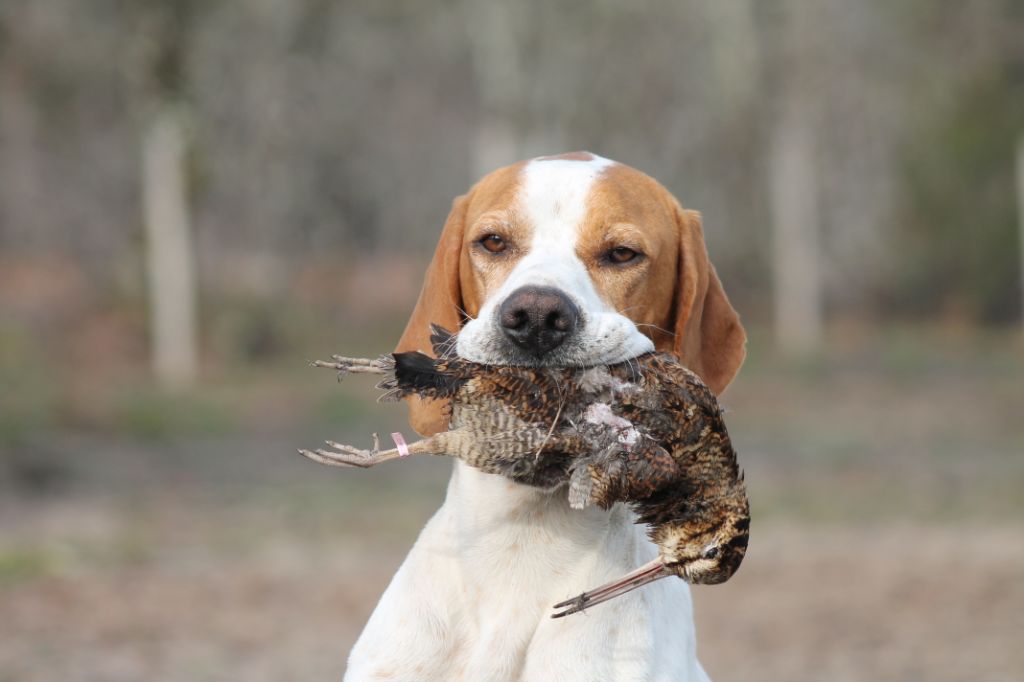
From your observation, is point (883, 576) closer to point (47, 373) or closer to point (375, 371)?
point (375, 371)

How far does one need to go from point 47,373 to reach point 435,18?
11.3m

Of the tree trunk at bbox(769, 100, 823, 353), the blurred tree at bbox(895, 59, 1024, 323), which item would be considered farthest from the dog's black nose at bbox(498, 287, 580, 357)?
the blurred tree at bbox(895, 59, 1024, 323)

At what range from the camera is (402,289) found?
28047 millimetres

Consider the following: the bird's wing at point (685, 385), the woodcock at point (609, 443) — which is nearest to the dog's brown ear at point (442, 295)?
the woodcock at point (609, 443)

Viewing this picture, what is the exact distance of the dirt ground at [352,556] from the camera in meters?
8.19

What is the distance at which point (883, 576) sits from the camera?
10.2 metres

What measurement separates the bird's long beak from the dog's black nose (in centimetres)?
57

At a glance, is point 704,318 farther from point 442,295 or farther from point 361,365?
point 361,365

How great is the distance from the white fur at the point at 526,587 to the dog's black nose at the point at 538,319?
0.05 metres

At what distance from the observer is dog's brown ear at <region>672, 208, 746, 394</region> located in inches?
164

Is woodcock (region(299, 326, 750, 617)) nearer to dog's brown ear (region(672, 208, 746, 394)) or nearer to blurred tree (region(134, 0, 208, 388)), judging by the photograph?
dog's brown ear (region(672, 208, 746, 394))

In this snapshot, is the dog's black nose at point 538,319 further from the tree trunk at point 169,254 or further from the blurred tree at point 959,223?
the blurred tree at point 959,223

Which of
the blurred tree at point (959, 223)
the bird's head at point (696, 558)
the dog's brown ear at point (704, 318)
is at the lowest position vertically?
the blurred tree at point (959, 223)

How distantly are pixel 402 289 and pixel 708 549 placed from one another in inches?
978
